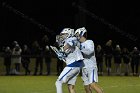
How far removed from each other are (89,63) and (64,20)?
22.5 m

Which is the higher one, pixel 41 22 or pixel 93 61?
pixel 41 22

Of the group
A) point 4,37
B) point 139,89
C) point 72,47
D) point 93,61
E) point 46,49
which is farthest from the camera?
point 4,37

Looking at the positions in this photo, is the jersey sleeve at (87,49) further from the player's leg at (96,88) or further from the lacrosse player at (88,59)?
the player's leg at (96,88)

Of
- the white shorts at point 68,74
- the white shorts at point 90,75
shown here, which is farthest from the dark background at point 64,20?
the white shorts at point 68,74

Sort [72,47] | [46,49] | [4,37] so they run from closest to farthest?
[72,47], [46,49], [4,37]

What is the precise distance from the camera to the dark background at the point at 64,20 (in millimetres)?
33875

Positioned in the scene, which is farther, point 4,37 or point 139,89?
point 4,37

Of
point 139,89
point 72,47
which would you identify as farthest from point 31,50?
point 72,47

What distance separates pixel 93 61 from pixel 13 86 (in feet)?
20.3

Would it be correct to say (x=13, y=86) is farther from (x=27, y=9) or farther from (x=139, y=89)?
(x=27, y=9)

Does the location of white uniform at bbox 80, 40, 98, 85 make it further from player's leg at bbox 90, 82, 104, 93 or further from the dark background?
the dark background

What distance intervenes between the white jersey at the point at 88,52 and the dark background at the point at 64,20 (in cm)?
2101

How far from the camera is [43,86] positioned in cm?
1811

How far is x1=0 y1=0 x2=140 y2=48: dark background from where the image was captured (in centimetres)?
3388
